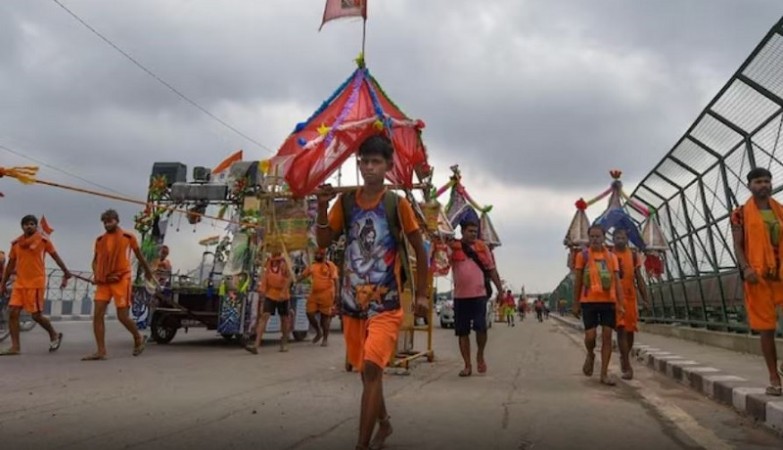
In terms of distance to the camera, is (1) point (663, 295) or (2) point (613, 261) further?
(1) point (663, 295)

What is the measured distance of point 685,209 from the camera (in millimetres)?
12297

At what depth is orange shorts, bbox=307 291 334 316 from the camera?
428 inches

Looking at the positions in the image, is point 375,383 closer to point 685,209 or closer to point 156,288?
point 156,288

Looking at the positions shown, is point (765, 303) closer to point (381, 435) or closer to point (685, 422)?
point (685, 422)

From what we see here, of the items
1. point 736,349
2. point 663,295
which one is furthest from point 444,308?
point 736,349

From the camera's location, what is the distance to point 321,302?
429 inches

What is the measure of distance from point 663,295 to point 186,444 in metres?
14.1

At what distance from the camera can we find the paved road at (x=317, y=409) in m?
3.74

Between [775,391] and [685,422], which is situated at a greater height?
[775,391]

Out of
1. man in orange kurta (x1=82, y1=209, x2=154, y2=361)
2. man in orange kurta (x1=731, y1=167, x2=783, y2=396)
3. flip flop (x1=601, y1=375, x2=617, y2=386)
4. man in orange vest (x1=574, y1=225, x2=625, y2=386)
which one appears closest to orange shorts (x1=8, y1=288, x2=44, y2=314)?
man in orange kurta (x1=82, y1=209, x2=154, y2=361)

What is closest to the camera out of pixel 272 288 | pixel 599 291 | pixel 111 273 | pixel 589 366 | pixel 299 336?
pixel 599 291

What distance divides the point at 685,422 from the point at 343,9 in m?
6.28

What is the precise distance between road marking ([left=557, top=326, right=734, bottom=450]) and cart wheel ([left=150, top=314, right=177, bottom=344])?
25.0 ft

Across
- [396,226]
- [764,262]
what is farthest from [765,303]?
[396,226]
